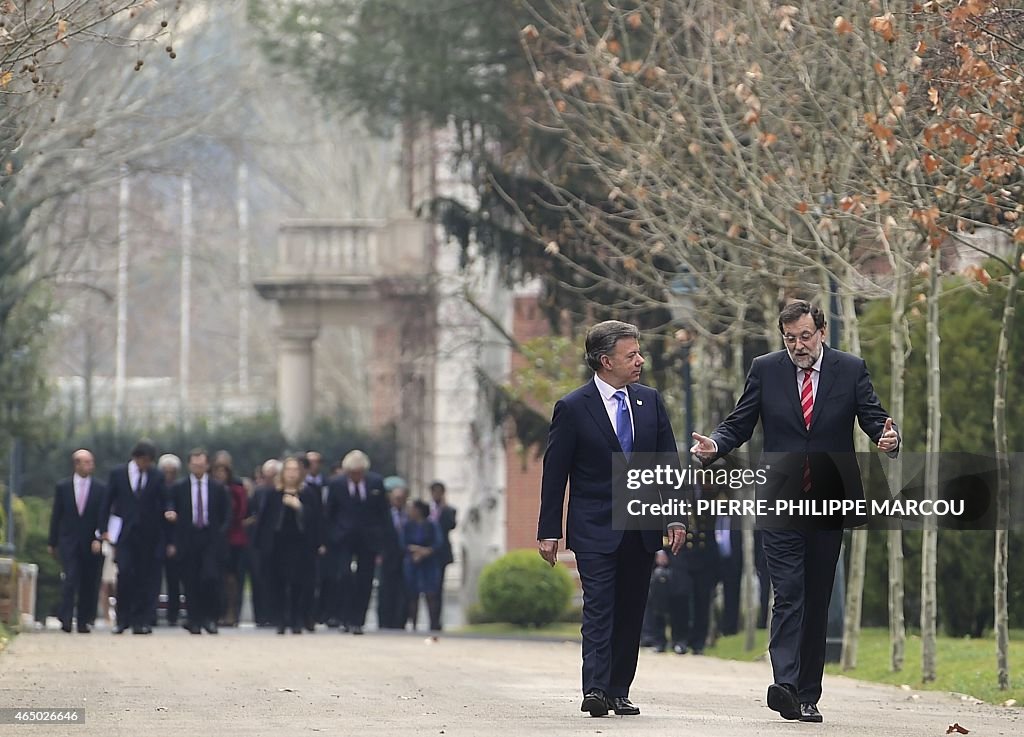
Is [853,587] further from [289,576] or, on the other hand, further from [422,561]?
[422,561]

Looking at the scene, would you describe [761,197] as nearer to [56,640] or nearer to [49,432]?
[56,640]

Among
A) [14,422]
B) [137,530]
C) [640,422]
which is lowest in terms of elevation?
[137,530]

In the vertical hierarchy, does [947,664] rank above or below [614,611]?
below

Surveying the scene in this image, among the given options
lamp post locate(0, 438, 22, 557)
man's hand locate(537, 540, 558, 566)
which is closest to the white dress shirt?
man's hand locate(537, 540, 558, 566)

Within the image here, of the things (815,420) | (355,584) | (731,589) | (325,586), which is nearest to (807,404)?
(815,420)

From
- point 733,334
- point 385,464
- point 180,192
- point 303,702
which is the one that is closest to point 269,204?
point 180,192

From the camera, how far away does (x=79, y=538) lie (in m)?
22.5

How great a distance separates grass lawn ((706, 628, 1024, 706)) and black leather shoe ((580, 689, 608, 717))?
11.6 ft

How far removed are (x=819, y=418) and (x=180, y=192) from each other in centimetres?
6010

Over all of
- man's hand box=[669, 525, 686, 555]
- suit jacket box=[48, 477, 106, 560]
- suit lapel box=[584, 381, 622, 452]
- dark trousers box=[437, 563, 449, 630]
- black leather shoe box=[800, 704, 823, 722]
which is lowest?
black leather shoe box=[800, 704, 823, 722]

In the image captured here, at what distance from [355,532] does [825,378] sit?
1366 cm

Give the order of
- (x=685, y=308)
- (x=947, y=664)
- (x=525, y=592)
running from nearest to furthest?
(x=947, y=664)
(x=685, y=308)
(x=525, y=592)

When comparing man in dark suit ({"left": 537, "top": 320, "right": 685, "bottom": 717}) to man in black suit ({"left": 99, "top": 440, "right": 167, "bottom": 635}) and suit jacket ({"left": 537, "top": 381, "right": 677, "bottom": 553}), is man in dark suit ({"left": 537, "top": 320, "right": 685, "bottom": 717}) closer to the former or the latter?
suit jacket ({"left": 537, "top": 381, "right": 677, "bottom": 553})

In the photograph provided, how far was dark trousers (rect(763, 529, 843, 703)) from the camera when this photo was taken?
424 inches
